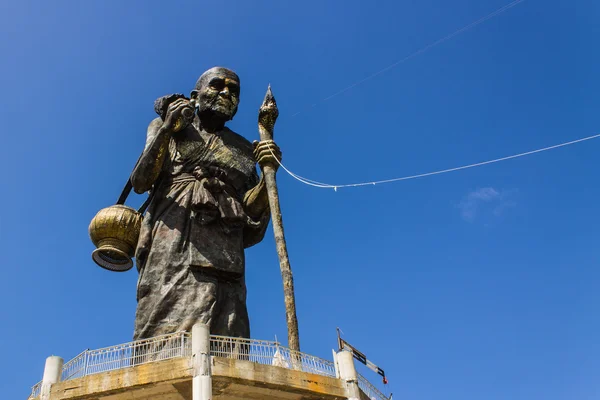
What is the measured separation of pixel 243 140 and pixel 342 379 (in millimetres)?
5878

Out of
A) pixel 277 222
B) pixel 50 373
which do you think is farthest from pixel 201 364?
pixel 277 222

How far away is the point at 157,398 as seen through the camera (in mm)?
9594

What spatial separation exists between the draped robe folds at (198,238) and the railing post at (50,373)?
168 centimetres

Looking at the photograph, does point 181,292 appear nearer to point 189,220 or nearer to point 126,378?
point 189,220

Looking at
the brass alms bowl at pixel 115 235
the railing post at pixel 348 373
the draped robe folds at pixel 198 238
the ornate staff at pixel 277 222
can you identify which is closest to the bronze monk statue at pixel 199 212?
the draped robe folds at pixel 198 238

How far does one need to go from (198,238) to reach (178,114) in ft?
7.46

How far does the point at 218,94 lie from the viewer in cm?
1329

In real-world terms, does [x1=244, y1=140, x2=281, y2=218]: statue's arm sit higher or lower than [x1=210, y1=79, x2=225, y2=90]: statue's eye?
lower

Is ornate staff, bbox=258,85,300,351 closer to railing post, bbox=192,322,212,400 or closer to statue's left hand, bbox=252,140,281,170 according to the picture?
statue's left hand, bbox=252,140,281,170

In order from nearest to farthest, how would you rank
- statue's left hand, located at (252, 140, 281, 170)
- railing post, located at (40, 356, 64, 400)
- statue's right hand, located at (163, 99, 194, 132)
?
railing post, located at (40, 356, 64, 400), statue's right hand, located at (163, 99, 194, 132), statue's left hand, located at (252, 140, 281, 170)

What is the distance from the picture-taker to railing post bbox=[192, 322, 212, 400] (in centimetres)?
883

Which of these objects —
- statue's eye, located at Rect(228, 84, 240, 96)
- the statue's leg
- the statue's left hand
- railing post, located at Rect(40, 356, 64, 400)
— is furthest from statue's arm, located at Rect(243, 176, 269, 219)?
railing post, located at Rect(40, 356, 64, 400)

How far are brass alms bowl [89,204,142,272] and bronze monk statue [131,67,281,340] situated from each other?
10.2 inches

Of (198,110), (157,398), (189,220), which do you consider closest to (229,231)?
(189,220)
